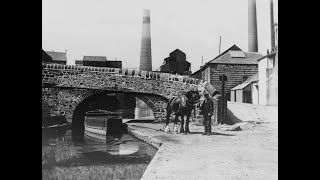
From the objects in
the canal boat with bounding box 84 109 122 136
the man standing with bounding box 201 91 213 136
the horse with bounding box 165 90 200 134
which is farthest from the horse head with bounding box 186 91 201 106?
the canal boat with bounding box 84 109 122 136

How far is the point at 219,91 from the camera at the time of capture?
848 centimetres

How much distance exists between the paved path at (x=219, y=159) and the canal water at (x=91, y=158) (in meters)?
1.06

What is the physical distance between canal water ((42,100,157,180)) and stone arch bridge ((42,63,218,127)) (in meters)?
0.88

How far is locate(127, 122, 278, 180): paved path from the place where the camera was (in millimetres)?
3946

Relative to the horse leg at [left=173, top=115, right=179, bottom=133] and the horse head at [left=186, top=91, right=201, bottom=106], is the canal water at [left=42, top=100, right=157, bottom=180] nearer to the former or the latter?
the horse leg at [left=173, top=115, right=179, bottom=133]

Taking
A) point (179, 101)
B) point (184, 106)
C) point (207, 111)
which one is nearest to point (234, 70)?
point (179, 101)

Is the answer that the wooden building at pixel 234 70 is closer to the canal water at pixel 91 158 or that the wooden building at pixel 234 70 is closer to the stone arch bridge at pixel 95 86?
the stone arch bridge at pixel 95 86

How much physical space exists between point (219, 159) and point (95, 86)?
610 centimetres

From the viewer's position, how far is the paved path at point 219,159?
3.95 metres

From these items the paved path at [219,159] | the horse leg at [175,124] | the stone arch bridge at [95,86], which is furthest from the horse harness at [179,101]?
the paved path at [219,159]

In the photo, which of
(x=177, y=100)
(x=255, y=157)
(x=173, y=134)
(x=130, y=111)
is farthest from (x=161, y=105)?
(x=130, y=111)

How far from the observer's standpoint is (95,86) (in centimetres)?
991

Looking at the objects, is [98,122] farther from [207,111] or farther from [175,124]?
[207,111]
